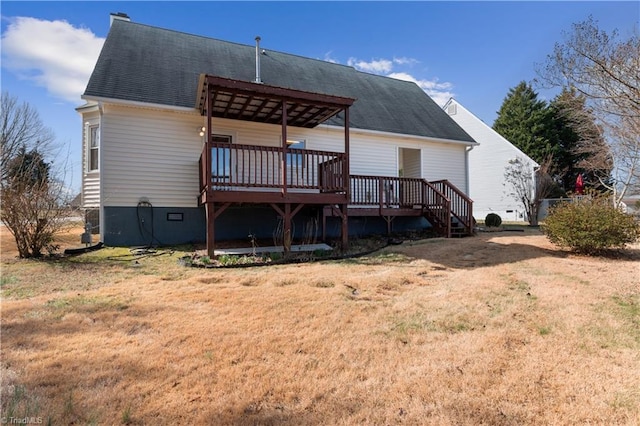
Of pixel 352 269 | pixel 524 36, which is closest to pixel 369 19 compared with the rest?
pixel 524 36

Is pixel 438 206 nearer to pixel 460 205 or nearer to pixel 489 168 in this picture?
pixel 460 205

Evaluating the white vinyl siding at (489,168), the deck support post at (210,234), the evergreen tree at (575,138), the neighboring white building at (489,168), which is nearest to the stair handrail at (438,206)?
the evergreen tree at (575,138)

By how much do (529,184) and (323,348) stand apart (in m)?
19.3

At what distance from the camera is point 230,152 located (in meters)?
8.11

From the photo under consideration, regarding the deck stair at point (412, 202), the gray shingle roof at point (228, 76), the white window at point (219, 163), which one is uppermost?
the gray shingle roof at point (228, 76)

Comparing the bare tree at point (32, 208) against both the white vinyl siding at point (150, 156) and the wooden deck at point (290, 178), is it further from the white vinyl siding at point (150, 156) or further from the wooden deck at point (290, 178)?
the wooden deck at point (290, 178)

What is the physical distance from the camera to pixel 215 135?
34.8ft

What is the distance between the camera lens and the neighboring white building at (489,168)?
861 inches

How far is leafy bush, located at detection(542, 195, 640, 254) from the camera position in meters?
7.37

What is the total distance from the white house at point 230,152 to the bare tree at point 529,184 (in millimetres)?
5577

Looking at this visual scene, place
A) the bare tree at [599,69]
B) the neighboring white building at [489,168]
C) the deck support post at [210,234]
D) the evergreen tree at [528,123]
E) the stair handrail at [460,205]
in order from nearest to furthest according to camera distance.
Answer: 1. the bare tree at [599,69]
2. the deck support post at [210,234]
3. the stair handrail at [460,205]
4. the neighboring white building at [489,168]
5. the evergreen tree at [528,123]

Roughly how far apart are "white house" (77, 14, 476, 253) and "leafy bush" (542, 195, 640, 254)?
3.52 m

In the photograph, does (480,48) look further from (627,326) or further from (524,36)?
(627,326)

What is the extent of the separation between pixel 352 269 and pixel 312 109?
486 centimetres
